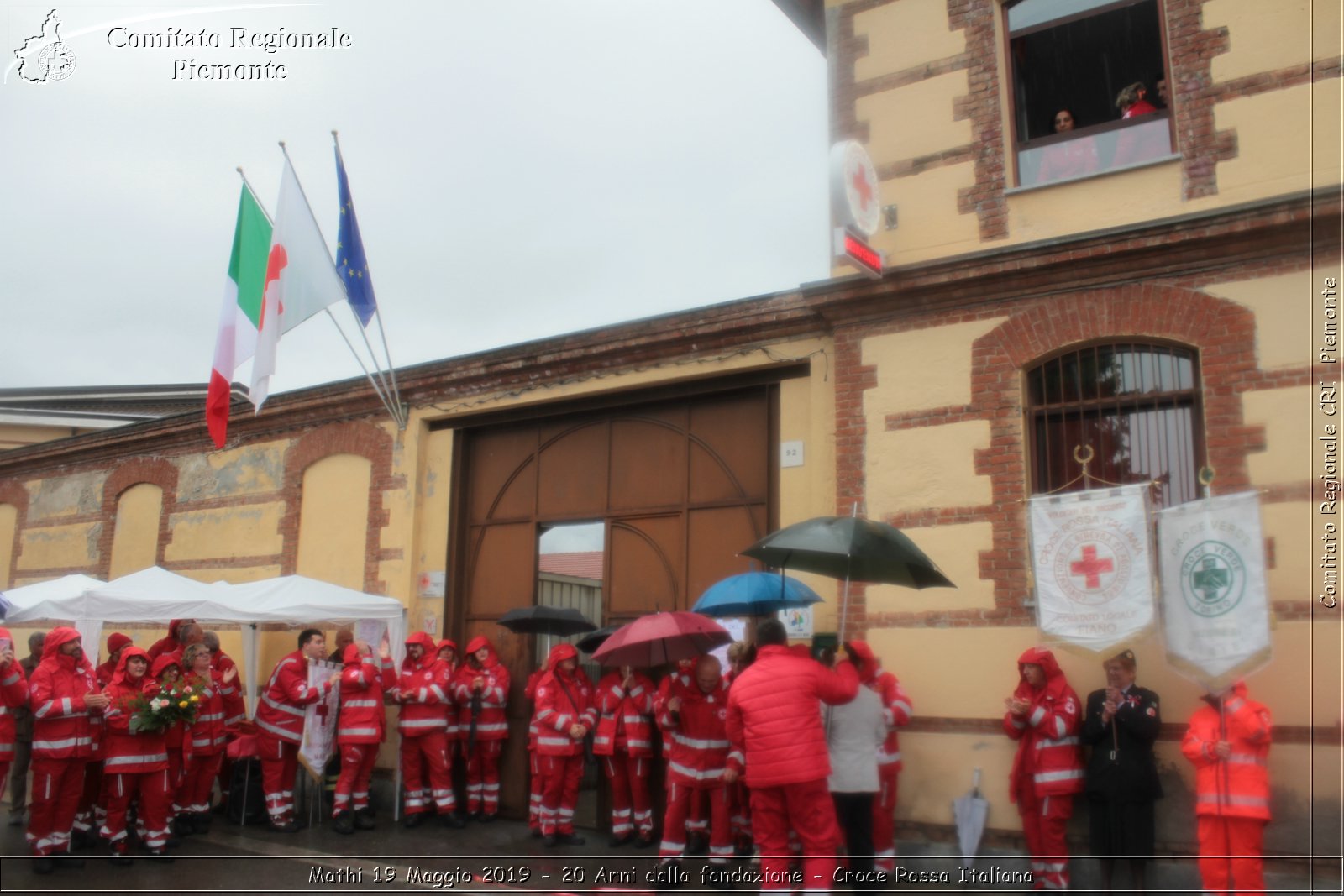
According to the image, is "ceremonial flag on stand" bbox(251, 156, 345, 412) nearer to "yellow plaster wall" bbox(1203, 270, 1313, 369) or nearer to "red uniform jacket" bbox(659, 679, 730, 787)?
"red uniform jacket" bbox(659, 679, 730, 787)

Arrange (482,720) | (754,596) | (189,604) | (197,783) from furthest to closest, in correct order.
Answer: (482,720) < (189,604) < (197,783) < (754,596)

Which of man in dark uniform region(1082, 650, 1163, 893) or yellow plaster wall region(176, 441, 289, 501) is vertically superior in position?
yellow plaster wall region(176, 441, 289, 501)

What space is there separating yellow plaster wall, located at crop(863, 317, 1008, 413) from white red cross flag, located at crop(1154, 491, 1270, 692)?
8.05 ft

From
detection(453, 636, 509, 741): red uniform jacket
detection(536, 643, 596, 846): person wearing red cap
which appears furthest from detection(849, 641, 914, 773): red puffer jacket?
detection(453, 636, 509, 741): red uniform jacket

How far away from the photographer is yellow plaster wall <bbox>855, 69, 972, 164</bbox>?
9.96m

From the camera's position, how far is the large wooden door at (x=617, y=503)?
11.4m

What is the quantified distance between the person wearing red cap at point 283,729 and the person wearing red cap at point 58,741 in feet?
7.02

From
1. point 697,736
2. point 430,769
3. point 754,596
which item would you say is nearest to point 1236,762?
point 754,596

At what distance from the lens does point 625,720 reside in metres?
10.6

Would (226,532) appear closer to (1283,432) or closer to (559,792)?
(559,792)

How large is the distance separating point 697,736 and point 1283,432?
538 centimetres

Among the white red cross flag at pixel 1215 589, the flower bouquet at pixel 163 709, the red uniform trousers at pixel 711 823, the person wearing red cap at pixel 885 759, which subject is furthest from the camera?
the flower bouquet at pixel 163 709

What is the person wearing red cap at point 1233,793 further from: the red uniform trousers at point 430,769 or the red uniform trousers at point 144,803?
the red uniform trousers at point 144,803

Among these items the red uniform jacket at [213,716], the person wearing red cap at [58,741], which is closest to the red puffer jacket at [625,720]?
the red uniform jacket at [213,716]
